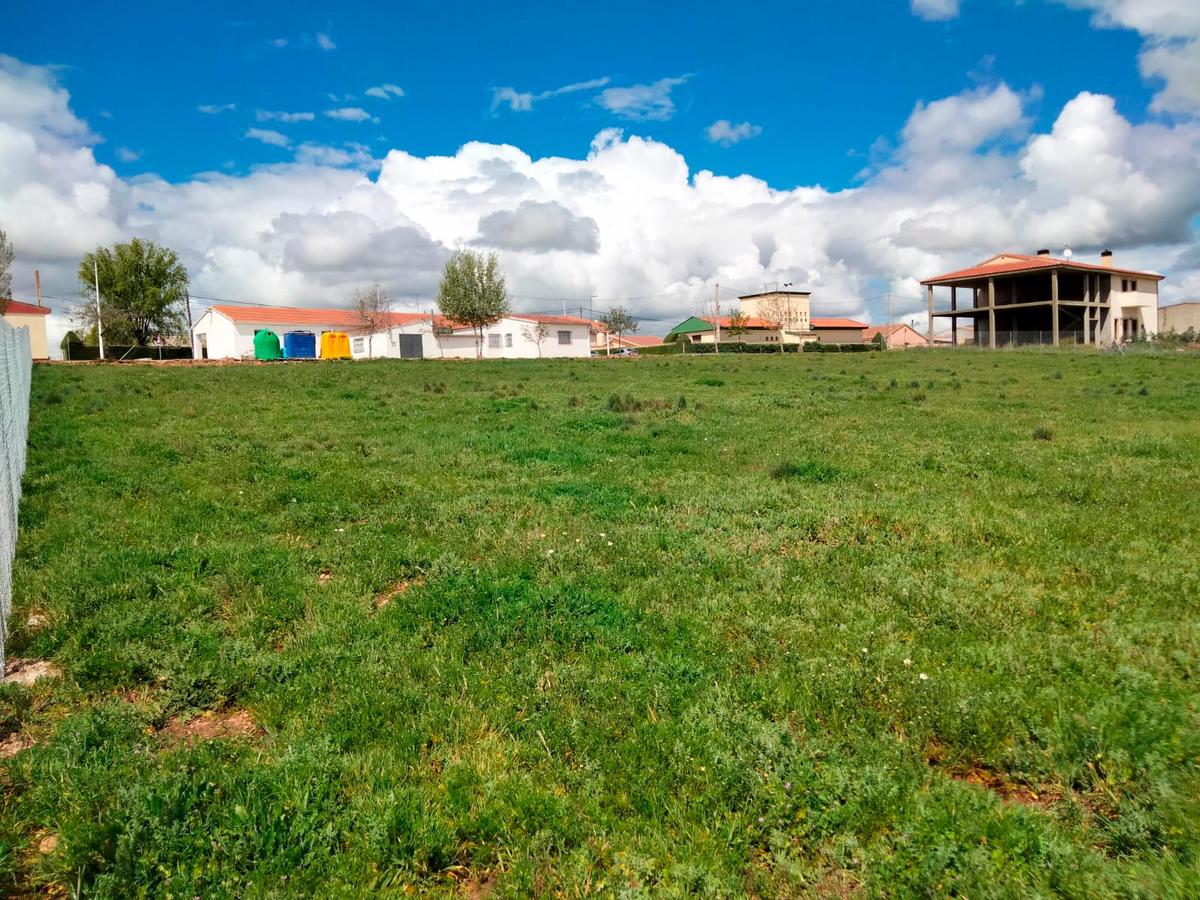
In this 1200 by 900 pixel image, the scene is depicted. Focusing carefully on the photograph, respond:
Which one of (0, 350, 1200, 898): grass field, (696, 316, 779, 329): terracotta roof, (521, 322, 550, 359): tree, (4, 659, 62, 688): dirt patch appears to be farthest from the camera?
(696, 316, 779, 329): terracotta roof

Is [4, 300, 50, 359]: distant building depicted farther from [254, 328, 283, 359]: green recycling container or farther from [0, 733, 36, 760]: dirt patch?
[0, 733, 36, 760]: dirt patch

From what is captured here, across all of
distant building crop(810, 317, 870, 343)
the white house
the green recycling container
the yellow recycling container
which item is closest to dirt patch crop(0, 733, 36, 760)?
the green recycling container

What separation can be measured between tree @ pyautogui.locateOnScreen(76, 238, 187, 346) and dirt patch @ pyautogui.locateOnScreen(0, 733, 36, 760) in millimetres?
72856

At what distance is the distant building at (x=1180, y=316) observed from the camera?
71188mm

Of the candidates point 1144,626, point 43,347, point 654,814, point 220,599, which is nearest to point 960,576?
point 1144,626

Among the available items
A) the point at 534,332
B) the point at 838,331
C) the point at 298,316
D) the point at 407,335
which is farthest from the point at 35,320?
the point at 838,331

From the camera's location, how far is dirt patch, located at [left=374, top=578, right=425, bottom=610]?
5.38m

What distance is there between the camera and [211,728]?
12.5 ft

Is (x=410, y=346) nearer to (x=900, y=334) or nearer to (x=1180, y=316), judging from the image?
(x=1180, y=316)

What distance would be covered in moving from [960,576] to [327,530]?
230 inches

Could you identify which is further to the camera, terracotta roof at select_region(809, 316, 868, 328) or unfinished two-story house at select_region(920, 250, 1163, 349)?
terracotta roof at select_region(809, 316, 868, 328)

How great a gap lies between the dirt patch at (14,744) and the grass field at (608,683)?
6 centimetres

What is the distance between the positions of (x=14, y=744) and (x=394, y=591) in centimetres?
247

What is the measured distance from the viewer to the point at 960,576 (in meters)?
5.57
